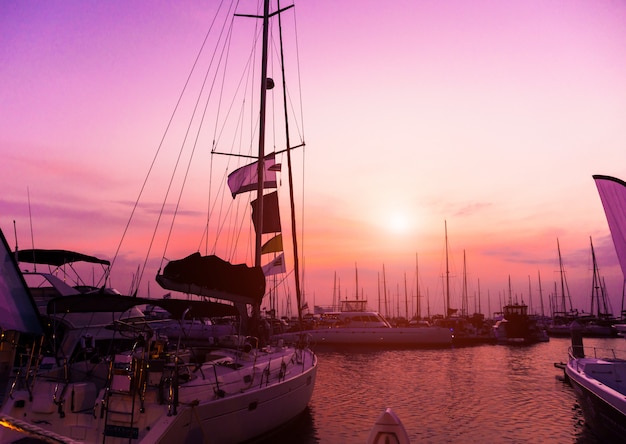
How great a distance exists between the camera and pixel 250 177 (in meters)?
21.7

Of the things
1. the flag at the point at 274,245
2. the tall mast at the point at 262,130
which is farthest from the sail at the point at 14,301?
the flag at the point at 274,245

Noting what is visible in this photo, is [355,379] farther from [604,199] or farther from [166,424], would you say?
[166,424]

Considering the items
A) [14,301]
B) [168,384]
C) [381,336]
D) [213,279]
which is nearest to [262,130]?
[213,279]

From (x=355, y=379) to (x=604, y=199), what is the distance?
56.7ft

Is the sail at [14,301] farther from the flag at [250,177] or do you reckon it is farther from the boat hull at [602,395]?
the boat hull at [602,395]

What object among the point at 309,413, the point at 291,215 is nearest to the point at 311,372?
the point at 309,413

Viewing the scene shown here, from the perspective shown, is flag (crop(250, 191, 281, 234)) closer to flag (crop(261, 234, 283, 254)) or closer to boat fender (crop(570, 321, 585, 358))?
flag (crop(261, 234, 283, 254))

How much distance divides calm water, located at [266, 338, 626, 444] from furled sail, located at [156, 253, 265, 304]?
422 cm

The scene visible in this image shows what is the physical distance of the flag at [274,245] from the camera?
27.7 metres

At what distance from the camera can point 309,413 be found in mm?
18172

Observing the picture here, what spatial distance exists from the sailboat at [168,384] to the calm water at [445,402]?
224 cm

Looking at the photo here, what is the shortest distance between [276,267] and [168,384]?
88.9 ft

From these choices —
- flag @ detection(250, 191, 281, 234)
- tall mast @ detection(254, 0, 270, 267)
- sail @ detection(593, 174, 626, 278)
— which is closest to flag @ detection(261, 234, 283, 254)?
flag @ detection(250, 191, 281, 234)

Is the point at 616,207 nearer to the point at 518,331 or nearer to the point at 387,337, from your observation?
the point at 387,337
